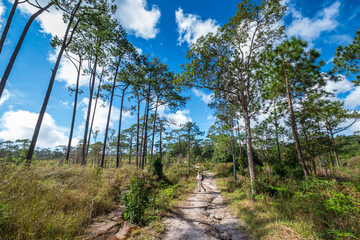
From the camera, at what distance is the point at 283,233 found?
3262mm

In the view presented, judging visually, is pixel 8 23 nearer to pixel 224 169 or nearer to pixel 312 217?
pixel 312 217

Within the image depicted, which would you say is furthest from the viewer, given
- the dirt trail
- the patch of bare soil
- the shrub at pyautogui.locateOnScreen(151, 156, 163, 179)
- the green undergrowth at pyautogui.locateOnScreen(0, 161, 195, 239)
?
the shrub at pyautogui.locateOnScreen(151, 156, 163, 179)

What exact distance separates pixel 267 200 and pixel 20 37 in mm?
14040

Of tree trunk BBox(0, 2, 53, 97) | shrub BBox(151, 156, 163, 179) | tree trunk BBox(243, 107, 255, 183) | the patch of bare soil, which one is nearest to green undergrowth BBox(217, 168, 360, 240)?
tree trunk BBox(243, 107, 255, 183)

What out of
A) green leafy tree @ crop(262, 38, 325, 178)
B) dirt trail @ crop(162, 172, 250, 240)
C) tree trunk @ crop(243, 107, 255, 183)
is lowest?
dirt trail @ crop(162, 172, 250, 240)

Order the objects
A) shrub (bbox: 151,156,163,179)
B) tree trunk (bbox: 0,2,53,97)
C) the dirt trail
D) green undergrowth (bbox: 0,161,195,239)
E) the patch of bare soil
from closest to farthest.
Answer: green undergrowth (bbox: 0,161,195,239) → the patch of bare soil → the dirt trail → tree trunk (bbox: 0,2,53,97) → shrub (bbox: 151,156,163,179)

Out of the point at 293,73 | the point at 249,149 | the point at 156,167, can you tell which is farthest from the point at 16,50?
the point at 293,73

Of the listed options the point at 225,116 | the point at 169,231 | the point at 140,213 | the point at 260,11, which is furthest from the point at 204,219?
the point at 225,116

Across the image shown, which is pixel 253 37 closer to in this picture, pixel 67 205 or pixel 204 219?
pixel 204 219

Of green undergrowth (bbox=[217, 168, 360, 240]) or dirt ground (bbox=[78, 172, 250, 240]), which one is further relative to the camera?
dirt ground (bbox=[78, 172, 250, 240])

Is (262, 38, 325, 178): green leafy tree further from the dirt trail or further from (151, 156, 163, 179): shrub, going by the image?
(151, 156, 163, 179): shrub

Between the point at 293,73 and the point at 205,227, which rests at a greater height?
the point at 293,73

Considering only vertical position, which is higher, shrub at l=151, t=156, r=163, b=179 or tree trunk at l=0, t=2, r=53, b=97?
tree trunk at l=0, t=2, r=53, b=97

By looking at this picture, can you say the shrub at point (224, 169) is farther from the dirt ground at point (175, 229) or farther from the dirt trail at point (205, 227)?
the dirt ground at point (175, 229)
